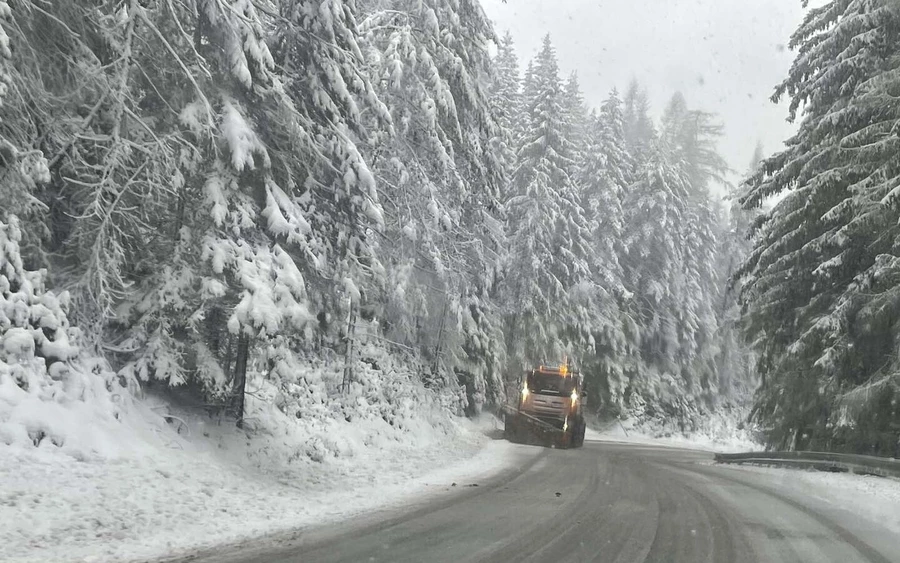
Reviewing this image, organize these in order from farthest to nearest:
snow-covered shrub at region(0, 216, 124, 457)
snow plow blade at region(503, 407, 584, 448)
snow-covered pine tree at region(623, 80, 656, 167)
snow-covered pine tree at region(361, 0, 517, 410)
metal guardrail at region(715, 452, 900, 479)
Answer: snow-covered pine tree at region(623, 80, 656, 167)
snow plow blade at region(503, 407, 584, 448)
snow-covered pine tree at region(361, 0, 517, 410)
metal guardrail at region(715, 452, 900, 479)
snow-covered shrub at region(0, 216, 124, 457)

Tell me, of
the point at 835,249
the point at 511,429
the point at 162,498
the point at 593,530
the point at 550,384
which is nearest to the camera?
the point at 162,498

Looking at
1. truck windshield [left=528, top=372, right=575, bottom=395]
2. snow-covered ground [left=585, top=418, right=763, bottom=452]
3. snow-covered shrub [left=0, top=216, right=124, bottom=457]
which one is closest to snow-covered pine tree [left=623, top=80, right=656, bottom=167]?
snow-covered ground [left=585, top=418, right=763, bottom=452]

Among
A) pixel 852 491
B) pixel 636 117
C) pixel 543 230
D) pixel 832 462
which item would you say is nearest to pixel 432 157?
pixel 832 462

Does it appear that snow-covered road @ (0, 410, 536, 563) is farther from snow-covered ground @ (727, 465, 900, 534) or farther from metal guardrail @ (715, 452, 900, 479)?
metal guardrail @ (715, 452, 900, 479)

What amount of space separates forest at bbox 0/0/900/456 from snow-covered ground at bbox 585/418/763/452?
24.8ft

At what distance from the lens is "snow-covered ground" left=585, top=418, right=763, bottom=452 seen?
36.6m

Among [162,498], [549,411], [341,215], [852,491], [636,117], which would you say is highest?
[636,117]

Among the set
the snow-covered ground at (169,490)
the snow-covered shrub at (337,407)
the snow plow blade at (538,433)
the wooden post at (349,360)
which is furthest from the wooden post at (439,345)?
the snow-covered ground at (169,490)

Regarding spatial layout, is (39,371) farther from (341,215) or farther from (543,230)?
(543,230)

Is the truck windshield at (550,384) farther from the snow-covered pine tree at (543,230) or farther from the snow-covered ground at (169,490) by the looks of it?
the snow-covered ground at (169,490)

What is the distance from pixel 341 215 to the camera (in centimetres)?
1159

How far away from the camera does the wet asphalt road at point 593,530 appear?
7051mm

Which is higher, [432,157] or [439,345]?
[432,157]

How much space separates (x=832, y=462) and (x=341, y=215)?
1206cm
